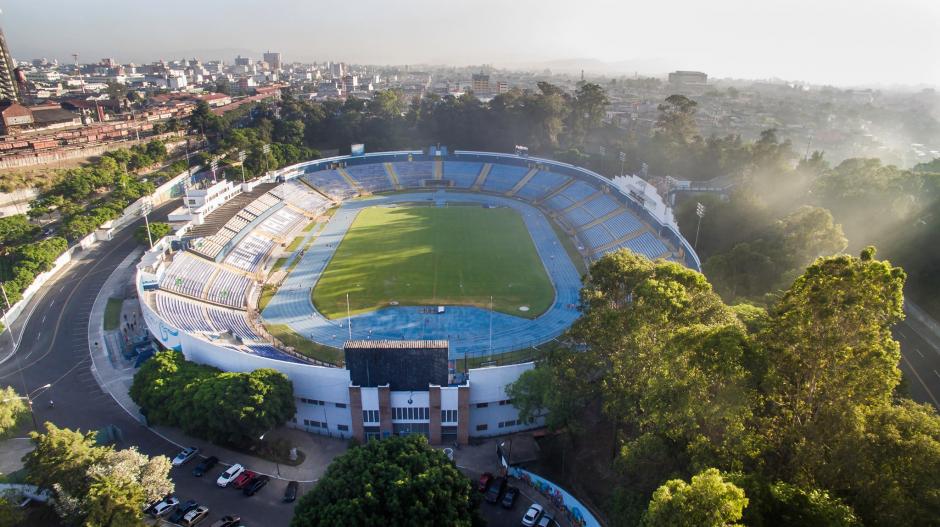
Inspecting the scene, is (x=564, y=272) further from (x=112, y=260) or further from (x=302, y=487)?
(x=112, y=260)

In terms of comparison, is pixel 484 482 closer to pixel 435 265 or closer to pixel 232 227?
pixel 435 265

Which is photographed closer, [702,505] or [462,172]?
[702,505]

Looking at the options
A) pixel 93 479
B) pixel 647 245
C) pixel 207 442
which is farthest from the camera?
pixel 647 245

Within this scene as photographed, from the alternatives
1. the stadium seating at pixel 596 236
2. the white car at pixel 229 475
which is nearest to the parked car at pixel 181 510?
the white car at pixel 229 475

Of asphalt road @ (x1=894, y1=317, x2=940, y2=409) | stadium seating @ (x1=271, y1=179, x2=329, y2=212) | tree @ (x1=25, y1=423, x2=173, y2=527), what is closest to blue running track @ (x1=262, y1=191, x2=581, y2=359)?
tree @ (x1=25, y1=423, x2=173, y2=527)

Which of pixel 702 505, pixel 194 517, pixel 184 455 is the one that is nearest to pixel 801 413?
pixel 702 505

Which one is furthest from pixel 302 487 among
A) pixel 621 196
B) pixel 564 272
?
pixel 621 196
